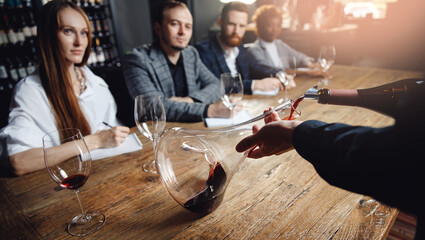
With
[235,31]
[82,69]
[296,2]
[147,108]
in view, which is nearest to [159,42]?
[82,69]

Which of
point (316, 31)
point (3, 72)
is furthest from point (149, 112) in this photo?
point (3, 72)

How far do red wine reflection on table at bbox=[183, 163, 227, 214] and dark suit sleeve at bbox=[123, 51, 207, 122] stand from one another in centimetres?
73

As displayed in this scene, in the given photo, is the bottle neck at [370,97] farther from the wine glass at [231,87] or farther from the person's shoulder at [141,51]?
the person's shoulder at [141,51]

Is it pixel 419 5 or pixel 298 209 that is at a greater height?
pixel 419 5

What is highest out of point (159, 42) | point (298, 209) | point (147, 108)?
point (159, 42)

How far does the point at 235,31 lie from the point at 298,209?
206 centimetres

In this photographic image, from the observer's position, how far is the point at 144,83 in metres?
1.66

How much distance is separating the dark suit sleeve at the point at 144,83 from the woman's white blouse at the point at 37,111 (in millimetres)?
179

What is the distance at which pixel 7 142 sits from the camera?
3.29 feet

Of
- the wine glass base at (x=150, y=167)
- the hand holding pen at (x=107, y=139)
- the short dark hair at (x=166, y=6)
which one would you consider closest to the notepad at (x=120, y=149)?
the hand holding pen at (x=107, y=139)

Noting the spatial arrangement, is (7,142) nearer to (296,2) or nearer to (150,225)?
(150,225)

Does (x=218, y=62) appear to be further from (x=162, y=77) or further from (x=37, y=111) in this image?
(x=37, y=111)

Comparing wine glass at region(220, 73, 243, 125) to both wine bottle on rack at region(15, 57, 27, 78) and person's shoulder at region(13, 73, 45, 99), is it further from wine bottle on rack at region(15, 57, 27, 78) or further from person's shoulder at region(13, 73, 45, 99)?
wine bottle on rack at region(15, 57, 27, 78)

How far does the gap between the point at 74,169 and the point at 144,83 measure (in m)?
1.03
